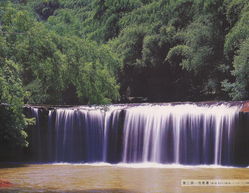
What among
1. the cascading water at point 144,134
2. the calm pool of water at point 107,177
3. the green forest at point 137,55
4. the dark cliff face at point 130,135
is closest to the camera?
the calm pool of water at point 107,177

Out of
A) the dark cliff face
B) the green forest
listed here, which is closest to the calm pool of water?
the dark cliff face

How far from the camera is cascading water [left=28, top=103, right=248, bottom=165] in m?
24.3

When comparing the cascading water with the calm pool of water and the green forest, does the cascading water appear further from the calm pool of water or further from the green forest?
the calm pool of water

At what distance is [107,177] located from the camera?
1978 cm

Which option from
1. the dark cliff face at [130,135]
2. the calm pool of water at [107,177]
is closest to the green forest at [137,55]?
the dark cliff face at [130,135]

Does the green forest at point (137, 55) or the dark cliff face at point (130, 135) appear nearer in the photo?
the green forest at point (137, 55)

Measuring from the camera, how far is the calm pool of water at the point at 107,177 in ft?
53.4

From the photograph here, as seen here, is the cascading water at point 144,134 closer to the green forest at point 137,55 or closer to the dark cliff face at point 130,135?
the dark cliff face at point 130,135

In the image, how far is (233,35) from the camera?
34.0m

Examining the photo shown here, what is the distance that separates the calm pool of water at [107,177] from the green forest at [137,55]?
2204mm

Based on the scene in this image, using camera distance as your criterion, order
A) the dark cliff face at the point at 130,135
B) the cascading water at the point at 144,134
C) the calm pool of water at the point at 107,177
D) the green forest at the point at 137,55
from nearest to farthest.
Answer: the calm pool of water at the point at 107,177
the green forest at the point at 137,55
the dark cliff face at the point at 130,135
the cascading water at the point at 144,134

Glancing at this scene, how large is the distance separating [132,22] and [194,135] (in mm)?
25091

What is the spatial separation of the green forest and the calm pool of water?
2.20 m

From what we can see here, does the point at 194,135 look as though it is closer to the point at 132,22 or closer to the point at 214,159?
the point at 214,159
